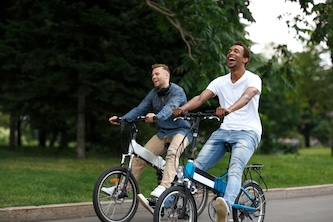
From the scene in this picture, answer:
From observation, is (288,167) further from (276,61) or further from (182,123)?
(182,123)

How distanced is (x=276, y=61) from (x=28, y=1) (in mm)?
8198

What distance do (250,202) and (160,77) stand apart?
5.72ft

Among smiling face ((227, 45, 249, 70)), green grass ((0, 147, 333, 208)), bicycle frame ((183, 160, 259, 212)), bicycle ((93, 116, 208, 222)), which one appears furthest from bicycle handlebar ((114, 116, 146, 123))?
green grass ((0, 147, 333, 208))

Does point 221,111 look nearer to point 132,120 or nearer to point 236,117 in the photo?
point 236,117

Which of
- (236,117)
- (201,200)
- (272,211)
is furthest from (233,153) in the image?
(272,211)

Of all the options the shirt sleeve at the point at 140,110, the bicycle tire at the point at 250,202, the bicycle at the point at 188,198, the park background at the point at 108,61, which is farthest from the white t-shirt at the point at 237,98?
the park background at the point at 108,61

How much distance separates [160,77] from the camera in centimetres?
762

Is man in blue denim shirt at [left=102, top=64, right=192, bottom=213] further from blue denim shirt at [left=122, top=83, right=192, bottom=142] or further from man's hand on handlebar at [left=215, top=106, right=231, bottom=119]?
man's hand on handlebar at [left=215, top=106, right=231, bottom=119]

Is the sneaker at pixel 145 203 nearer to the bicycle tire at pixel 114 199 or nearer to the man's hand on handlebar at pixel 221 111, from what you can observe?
the bicycle tire at pixel 114 199

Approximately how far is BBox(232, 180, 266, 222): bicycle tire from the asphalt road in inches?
44.6

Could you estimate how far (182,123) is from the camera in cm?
773

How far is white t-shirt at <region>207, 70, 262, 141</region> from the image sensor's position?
6.54 m

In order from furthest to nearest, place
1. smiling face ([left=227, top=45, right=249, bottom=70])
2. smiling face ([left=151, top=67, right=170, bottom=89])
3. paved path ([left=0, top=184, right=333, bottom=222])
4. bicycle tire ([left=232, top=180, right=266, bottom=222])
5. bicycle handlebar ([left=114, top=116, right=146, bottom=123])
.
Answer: paved path ([left=0, top=184, right=333, bottom=222]) < smiling face ([left=151, top=67, right=170, bottom=89]) < bicycle handlebar ([left=114, top=116, right=146, bottom=123]) < bicycle tire ([left=232, top=180, right=266, bottom=222]) < smiling face ([left=227, top=45, right=249, bottom=70])

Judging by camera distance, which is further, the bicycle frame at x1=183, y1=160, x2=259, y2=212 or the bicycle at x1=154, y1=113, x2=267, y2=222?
the bicycle frame at x1=183, y1=160, x2=259, y2=212
